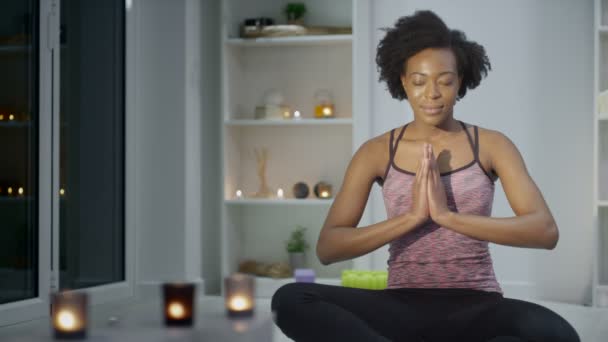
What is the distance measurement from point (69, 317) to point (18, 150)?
2065 mm

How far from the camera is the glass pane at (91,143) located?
3.39 metres

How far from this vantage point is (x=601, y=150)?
4.00 metres

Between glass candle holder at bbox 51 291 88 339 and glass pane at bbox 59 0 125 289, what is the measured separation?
2.27 m

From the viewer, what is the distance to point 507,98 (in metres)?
4.10

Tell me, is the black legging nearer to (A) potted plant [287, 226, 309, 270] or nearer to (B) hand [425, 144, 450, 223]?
(B) hand [425, 144, 450, 223]

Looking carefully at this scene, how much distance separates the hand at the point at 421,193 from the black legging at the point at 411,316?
0.16 metres

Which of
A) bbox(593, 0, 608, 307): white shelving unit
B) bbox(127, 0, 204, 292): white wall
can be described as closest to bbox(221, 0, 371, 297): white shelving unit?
bbox(127, 0, 204, 292): white wall

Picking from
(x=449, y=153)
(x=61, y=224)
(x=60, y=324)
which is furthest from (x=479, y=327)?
(x=61, y=224)

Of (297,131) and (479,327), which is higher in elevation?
(297,131)

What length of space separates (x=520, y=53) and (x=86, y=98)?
2.26 meters

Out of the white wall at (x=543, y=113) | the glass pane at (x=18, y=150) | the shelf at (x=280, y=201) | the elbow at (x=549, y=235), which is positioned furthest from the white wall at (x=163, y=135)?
the elbow at (x=549, y=235)

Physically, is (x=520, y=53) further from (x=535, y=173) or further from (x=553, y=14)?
(x=535, y=173)

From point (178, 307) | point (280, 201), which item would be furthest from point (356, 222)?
point (280, 201)

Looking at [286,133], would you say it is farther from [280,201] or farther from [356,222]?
[356,222]
